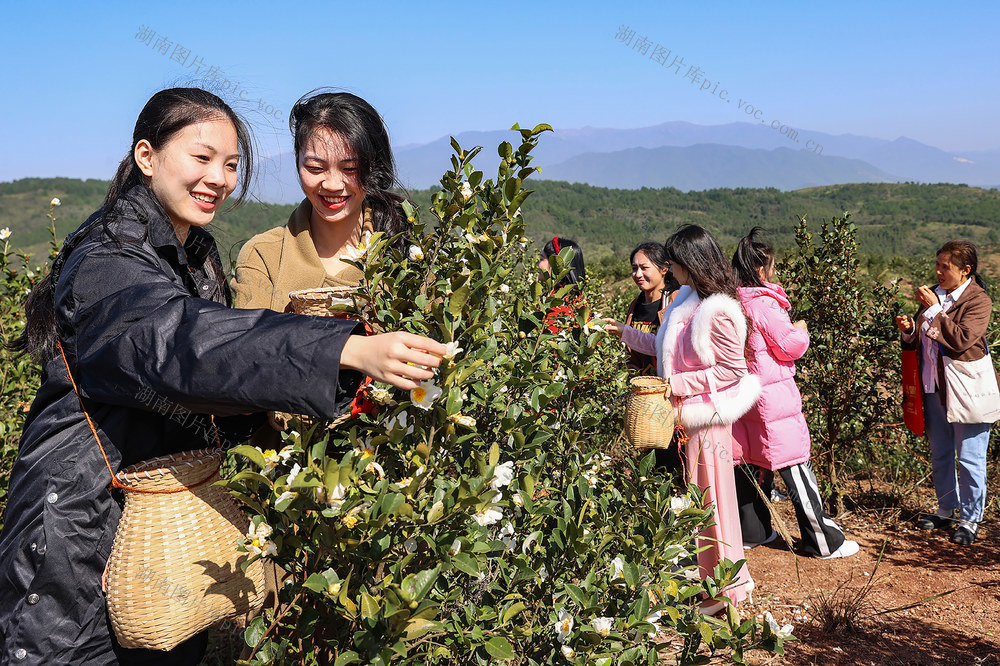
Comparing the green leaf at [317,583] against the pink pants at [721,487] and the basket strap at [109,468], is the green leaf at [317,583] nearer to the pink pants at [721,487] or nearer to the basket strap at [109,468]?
the basket strap at [109,468]

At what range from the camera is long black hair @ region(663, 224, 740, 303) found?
11.1 feet

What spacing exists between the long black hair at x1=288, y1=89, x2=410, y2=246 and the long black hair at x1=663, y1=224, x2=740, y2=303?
1883 millimetres

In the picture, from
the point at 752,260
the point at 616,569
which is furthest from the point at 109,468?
the point at 752,260

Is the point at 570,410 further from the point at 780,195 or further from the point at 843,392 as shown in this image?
the point at 780,195

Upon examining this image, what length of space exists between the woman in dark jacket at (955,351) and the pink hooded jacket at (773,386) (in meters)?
0.88

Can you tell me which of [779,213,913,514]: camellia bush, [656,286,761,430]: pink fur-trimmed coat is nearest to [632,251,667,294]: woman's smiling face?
[779,213,913,514]: camellia bush

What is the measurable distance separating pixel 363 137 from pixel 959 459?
4.08 meters

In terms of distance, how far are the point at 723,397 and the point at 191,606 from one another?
2.75 m

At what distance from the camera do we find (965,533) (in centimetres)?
412

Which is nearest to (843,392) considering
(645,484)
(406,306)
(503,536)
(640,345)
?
(640,345)

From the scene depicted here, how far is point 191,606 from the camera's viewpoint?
1.23m

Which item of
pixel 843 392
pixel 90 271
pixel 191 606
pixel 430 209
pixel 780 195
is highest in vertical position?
pixel 780 195

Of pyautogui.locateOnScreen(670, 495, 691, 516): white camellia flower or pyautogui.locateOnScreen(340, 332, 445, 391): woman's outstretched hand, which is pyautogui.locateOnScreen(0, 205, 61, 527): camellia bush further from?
pyautogui.locateOnScreen(670, 495, 691, 516): white camellia flower

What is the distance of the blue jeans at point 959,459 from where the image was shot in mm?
4066
